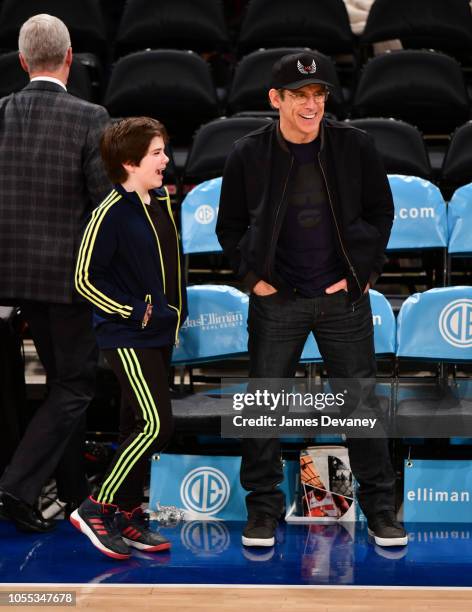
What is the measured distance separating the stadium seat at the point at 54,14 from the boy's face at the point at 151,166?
9.78ft

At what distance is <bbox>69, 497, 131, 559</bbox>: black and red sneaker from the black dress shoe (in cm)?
25

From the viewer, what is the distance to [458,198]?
429cm

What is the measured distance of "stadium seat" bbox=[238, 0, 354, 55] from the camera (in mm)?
5797

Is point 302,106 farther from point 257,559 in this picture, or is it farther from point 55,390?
point 257,559

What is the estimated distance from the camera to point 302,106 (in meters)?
3.09

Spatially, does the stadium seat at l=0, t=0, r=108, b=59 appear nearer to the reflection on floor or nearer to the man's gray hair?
the man's gray hair

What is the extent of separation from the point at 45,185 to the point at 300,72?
987 mm

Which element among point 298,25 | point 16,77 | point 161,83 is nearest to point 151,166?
point 161,83

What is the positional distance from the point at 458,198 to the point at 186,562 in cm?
204

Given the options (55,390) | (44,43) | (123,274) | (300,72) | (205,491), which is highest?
(44,43)

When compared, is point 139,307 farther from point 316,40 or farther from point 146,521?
point 316,40

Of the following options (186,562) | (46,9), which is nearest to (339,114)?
(46,9)

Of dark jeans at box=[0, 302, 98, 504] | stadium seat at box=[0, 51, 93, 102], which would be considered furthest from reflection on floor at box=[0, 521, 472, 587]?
stadium seat at box=[0, 51, 93, 102]

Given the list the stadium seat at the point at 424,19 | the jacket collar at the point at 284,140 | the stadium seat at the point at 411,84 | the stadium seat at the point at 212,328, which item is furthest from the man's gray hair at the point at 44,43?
the stadium seat at the point at 424,19
